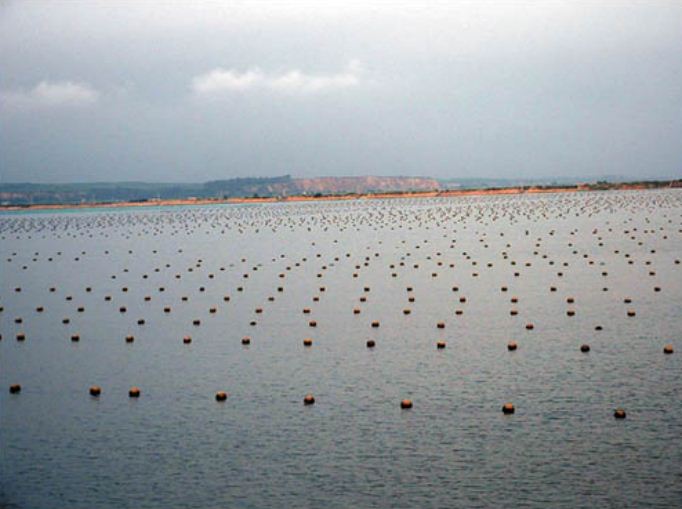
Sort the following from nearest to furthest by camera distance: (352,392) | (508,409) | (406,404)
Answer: (508,409) < (406,404) < (352,392)

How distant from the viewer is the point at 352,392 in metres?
18.1

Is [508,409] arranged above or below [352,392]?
above

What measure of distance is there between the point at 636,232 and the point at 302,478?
150 ft

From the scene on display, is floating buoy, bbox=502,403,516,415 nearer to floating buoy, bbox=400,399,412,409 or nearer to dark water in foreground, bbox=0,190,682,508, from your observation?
dark water in foreground, bbox=0,190,682,508

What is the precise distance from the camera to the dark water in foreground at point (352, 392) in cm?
1347

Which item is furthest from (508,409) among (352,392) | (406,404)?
(352,392)

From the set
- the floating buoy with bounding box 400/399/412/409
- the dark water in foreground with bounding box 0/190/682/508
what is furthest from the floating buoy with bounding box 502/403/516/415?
the floating buoy with bounding box 400/399/412/409

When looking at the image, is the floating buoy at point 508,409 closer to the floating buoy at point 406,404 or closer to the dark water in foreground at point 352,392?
the dark water in foreground at point 352,392

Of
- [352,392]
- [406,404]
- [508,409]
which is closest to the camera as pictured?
[508,409]

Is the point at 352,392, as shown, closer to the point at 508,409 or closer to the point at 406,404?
the point at 406,404

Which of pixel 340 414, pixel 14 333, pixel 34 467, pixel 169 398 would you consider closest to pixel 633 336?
pixel 340 414

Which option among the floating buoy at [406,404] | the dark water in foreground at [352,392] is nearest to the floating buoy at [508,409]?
the dark water in foreground at [352,392]

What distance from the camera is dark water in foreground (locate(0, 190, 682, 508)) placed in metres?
13.5

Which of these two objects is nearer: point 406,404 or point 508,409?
point 508,409
